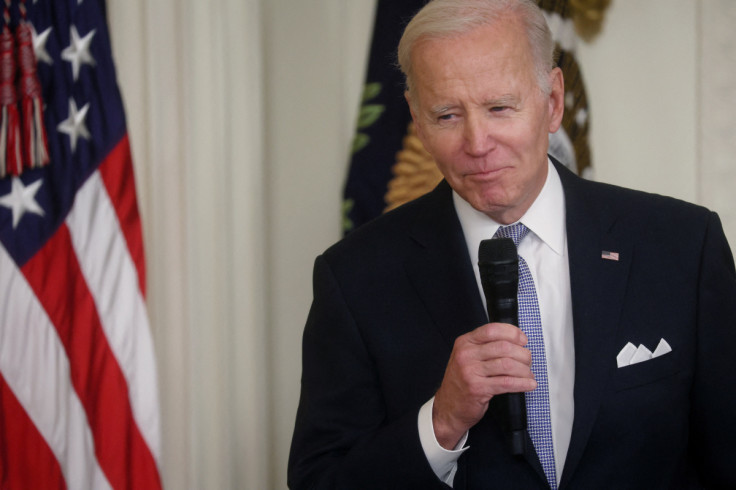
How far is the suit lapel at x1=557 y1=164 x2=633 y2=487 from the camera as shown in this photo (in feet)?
5.13

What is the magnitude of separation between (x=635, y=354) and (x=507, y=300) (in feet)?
1.33

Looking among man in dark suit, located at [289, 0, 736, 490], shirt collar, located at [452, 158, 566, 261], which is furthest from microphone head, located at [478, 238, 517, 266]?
shirt collar, located at [452, 158, 566, 261]

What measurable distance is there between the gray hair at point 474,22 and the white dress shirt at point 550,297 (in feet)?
0.89

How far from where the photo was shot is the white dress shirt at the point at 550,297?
161 cm

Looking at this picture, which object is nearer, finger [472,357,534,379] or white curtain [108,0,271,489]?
finger [472,357,534,379]

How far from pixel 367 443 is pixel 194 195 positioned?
5.03ft

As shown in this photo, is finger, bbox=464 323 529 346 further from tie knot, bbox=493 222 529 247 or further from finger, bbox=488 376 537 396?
tie knot, bbox=493 222 529 247

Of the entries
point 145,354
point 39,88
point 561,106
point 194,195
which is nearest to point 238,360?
point 145,354

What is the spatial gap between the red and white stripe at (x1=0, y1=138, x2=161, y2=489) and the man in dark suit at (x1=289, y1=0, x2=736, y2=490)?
1.10m

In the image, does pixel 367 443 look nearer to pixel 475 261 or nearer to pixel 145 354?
pixel 475 261

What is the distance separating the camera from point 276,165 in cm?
321

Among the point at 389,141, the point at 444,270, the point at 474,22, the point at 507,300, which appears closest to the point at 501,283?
the point at 507,300

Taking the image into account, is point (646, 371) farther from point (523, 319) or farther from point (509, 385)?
point (509, 385)

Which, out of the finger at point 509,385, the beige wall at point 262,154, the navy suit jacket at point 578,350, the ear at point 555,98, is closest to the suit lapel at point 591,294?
the navy suit jacket at point 578,350
